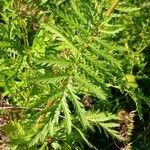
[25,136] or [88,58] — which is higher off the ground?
[88,58]

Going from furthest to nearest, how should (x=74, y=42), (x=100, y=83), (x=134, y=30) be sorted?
(x=134, y=30) → (x=74, y=42) → (x=100, y=83)

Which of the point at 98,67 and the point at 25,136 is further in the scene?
the point at 25,136

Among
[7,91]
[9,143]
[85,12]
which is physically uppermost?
[85,12]

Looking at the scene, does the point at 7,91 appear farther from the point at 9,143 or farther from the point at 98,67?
the point at 98,67

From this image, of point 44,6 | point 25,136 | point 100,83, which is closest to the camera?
point 100,83

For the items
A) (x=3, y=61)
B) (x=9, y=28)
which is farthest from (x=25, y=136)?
(x=9, y=28)

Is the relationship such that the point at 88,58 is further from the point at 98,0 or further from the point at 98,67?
the point at 98,0
